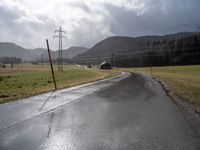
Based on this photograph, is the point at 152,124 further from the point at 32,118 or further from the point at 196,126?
the point at 32,118

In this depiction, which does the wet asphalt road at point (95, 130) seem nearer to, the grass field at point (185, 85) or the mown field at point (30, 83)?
the mown field at point (30, 83)

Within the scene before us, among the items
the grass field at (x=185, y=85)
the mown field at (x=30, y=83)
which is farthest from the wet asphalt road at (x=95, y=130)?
the grass field at (x=185, y=85)

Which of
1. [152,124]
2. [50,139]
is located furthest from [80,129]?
[152,124]

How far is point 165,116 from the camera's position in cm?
1162

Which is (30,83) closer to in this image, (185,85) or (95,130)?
(185,85)

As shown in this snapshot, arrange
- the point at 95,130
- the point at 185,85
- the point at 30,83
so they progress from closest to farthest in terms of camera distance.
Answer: the point at 95,130 < the point at 185,85 < the point at 30,83

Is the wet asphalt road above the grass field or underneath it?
above

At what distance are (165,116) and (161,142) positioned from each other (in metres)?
4.21

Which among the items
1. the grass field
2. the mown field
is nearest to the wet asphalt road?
the mown field

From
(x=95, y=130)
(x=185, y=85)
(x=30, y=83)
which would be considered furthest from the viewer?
(x=30, y=83)

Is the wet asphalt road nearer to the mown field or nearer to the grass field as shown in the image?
the mown field

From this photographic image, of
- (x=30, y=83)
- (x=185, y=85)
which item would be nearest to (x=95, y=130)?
(x=30, y=83)

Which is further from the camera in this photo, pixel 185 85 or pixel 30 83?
pixel 30 83

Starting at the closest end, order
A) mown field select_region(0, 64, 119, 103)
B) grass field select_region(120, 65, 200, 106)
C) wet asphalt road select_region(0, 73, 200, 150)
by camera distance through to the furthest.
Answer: wet asphalt road select_region(0, 73, 200, 150), grass field select_region(120, 65, 200, 106), mown field select_region(0, 64, 119, 103)
